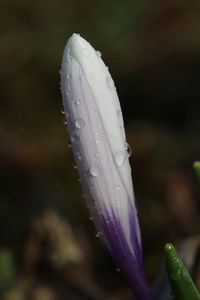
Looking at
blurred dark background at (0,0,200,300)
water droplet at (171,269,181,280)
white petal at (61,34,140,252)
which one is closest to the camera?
water droplet at (171,269,181,280)

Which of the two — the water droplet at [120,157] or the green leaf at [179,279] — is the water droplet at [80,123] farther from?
the green leaf at [179,279]

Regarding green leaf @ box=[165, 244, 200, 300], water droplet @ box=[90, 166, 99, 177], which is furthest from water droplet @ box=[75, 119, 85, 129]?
green leaf @ box=[165, 244, 200, 300]

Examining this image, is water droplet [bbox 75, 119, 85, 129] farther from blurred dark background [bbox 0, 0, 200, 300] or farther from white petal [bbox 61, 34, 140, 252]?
blurred dark background [bbox 0, 0, 200, 300]

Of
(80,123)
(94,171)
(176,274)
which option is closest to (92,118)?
(80,123)

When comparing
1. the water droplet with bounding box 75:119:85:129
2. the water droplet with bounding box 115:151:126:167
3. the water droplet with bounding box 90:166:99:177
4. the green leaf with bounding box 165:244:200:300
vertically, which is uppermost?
the water droplet with bounding box 75:119:85:129

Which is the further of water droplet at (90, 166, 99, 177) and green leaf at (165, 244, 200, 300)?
water droplet at (90, 166, 99, 177)

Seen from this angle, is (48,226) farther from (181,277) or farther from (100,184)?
(181,277)
